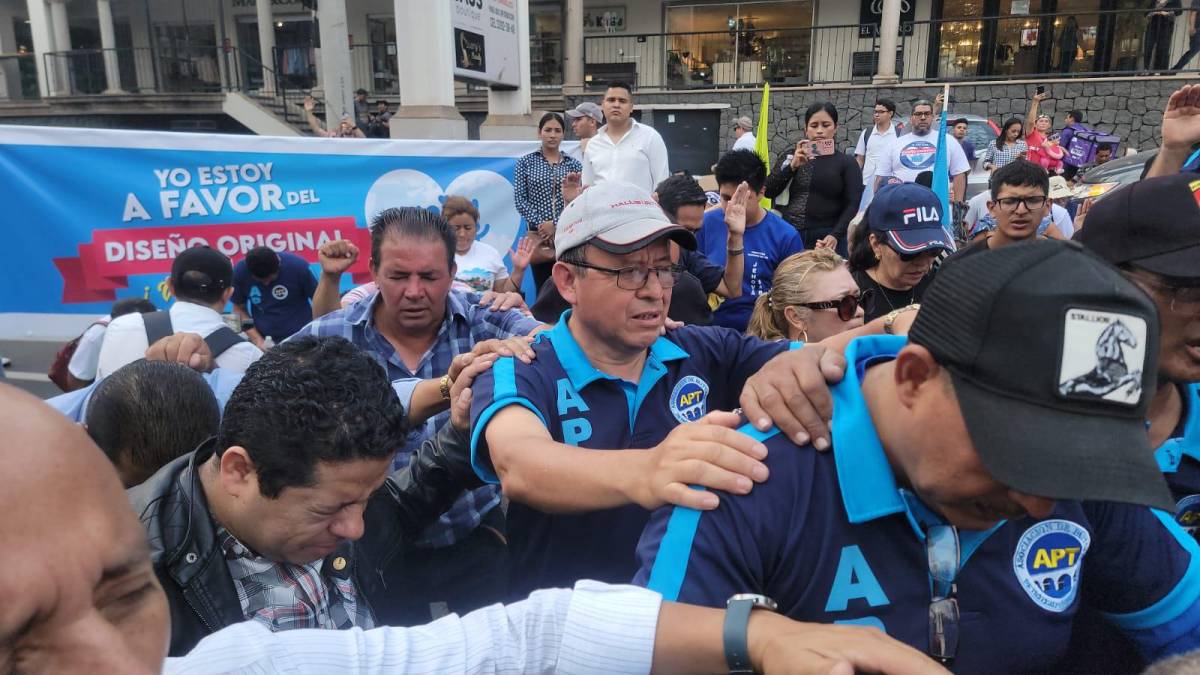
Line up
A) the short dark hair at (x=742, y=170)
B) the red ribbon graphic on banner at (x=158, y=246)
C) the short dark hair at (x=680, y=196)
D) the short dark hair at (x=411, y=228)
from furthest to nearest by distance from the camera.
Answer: the red ribbon graphic on banner at (x=158, y=246), the short dark hair at (x=742, y=170), the short dark hair at (x=680, y=196), the short dark hair at (x=411, y=228)

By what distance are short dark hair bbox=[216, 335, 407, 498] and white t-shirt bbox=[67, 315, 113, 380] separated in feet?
8.14

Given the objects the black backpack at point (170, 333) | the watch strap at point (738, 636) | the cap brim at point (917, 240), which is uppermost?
the cap brim at point (917, 240)

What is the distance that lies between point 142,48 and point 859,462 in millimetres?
25993

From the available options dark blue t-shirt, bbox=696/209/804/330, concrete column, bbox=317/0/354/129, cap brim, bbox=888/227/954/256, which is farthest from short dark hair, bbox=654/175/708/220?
concrete column, bbox=317/0/354/129

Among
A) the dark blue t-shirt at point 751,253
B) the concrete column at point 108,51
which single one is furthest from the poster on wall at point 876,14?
the concrete column at point 108,51

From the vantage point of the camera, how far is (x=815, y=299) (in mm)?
3094

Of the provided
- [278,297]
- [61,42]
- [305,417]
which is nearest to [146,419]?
[305,417]

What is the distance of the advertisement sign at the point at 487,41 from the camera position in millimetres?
9312

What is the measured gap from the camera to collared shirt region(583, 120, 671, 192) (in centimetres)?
660

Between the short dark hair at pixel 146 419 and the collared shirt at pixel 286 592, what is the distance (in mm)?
A: 485

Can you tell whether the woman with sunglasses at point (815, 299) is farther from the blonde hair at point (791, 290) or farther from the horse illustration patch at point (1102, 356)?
the horse illustration patch at point (1102, 356)

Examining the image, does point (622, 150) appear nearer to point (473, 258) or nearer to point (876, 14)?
point (473, 258)

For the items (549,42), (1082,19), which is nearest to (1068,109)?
(1082,19)

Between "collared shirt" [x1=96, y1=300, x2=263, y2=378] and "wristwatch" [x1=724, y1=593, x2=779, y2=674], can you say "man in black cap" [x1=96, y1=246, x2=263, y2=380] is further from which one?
"wristwatch" [x1=724, y1=593, x2=779, y2=674]
